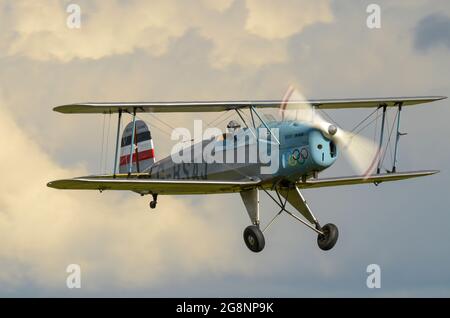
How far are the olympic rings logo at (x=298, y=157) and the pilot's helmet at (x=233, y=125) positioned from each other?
1.62 meters

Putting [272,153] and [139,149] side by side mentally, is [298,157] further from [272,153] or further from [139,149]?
[139,149]

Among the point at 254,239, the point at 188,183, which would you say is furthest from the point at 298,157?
the point at 188,183

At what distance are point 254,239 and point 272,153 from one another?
185cm

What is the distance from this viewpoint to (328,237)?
2506 centimetres

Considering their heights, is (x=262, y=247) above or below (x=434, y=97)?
below

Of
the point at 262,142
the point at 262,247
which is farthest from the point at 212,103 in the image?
the point at 262,247

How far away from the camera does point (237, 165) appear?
81.7ft

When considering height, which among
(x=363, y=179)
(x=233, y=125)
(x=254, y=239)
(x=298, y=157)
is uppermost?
(x=233, y=125)

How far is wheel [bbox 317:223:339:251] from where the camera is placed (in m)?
25.0

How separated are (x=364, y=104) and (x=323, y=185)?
2091 mm

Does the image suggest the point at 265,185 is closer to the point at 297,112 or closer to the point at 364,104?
the point at 297,112

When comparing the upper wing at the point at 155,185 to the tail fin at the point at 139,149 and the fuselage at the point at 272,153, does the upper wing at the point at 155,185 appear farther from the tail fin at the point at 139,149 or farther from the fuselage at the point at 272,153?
the tail fin at the point at 139,149

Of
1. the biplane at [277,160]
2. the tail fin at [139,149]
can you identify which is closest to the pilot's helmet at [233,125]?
the biplane at [277,160]

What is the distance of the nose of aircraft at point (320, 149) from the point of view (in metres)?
23.7
